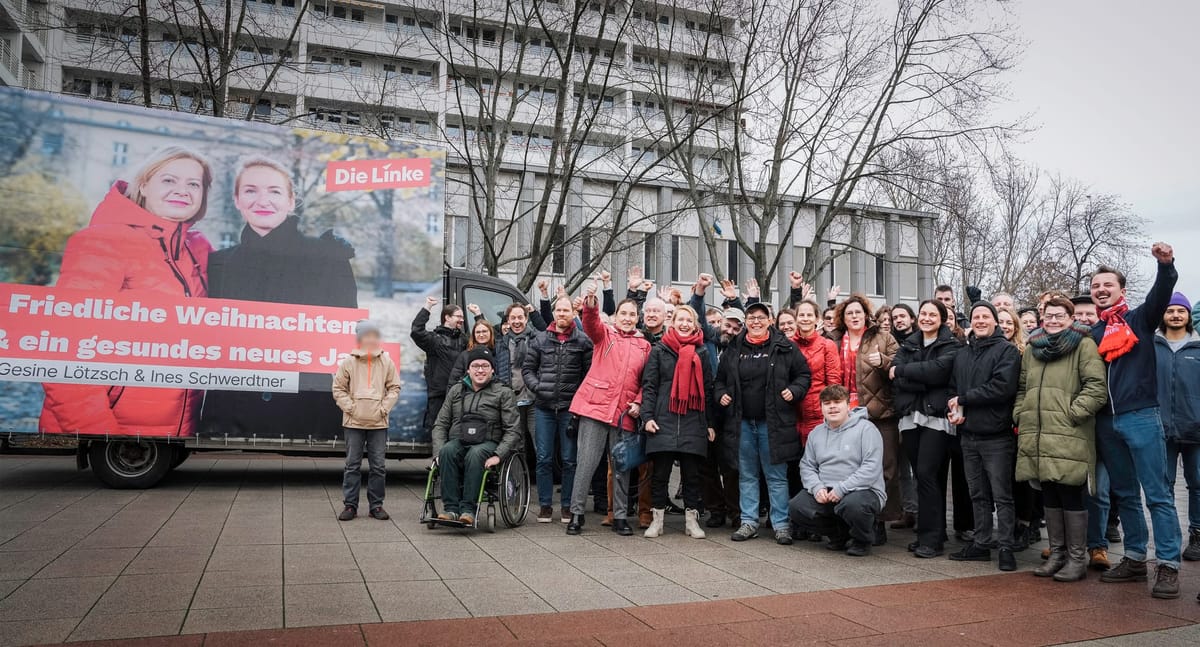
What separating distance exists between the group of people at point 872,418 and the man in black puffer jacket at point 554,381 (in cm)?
Result: 2

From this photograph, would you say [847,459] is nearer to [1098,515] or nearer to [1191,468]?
[1098,515]

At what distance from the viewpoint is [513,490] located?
7516mm

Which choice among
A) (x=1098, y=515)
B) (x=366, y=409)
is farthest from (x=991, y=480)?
(x=366, y=409)

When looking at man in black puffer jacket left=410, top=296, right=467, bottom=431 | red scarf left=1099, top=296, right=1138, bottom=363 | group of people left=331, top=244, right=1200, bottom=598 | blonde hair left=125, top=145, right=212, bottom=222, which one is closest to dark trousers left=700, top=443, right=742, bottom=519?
group of people left=331, top=244, right=1200, bottom=598

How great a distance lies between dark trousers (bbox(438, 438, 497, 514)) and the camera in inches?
280

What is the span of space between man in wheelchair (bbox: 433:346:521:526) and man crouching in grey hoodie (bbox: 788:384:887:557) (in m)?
2.52

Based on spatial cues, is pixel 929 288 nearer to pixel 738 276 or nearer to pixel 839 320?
pixel 738 276

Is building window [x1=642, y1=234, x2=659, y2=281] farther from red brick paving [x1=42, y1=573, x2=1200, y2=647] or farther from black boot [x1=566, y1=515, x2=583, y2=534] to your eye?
red brick paving [x1=42, y1=573, x2=1200, y2=647]

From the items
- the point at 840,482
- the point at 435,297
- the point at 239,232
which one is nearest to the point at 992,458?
the point at 840,482

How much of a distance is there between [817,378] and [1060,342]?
2.04 metres

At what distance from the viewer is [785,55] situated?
16.9 meters

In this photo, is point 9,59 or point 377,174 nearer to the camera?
point 377,174

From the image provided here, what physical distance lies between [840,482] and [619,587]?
7.30 feet

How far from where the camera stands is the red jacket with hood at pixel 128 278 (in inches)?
334
